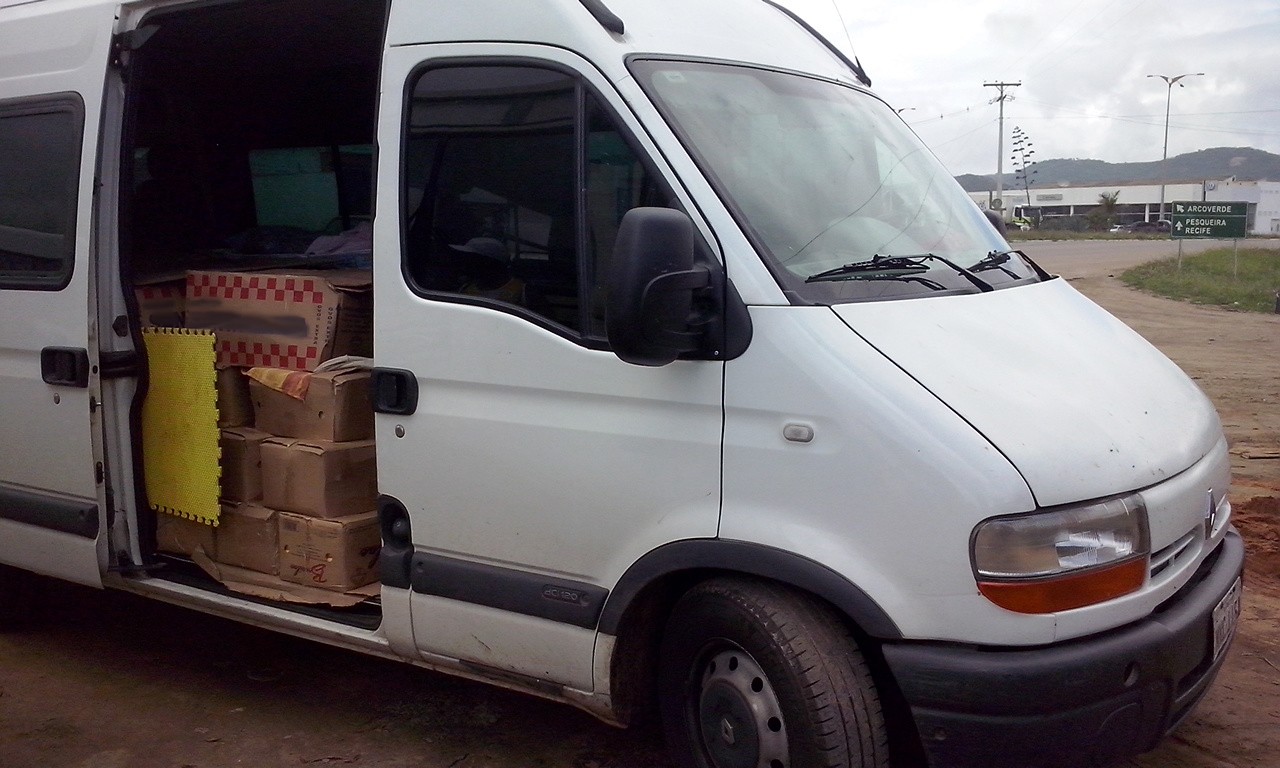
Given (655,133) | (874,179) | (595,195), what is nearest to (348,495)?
(595,195)

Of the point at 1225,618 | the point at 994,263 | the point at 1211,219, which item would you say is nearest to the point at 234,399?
the point at 994,263

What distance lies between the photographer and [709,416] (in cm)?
305

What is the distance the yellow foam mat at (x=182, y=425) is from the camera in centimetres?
434

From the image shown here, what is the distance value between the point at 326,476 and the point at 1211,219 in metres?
23.1

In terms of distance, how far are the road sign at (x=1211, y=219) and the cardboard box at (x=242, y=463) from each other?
22.5 meters

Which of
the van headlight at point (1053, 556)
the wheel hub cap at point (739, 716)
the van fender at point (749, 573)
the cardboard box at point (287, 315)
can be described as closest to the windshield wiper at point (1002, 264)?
the van headlight at point (1053, 556)

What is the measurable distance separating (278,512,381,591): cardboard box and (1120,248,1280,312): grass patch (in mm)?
19477

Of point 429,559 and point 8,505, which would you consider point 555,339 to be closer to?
point 429,559

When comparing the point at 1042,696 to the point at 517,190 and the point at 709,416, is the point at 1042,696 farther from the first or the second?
the point at 517,190

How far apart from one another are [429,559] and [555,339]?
2.83ft

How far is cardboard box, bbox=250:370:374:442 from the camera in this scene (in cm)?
398

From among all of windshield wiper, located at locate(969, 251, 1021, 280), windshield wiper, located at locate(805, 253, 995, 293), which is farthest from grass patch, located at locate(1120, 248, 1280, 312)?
windshield wiper, located at locate(805, 253, 995, 293)

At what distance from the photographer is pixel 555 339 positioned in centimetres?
330

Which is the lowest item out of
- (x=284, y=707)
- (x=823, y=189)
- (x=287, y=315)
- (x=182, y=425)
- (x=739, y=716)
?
(x=284, y=707)
